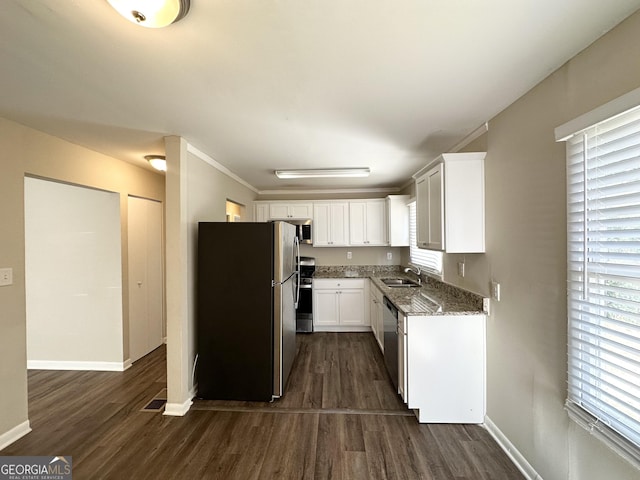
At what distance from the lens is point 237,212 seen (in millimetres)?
4465

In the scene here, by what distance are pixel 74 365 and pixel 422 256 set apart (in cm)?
463

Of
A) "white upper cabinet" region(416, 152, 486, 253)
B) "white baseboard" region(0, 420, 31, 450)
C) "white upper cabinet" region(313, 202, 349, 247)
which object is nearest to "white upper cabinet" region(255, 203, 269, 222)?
"white upper cabinet" region(313, 202, 349, 247)

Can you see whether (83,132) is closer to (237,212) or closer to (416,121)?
(237,212)

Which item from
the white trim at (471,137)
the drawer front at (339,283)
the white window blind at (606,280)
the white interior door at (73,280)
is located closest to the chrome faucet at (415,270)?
the drawer front at (339,283)

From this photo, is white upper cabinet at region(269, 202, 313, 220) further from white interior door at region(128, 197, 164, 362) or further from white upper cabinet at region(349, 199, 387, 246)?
white interior door at region(128, 197, 164, 362)

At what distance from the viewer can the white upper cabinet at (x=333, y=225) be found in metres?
4.55

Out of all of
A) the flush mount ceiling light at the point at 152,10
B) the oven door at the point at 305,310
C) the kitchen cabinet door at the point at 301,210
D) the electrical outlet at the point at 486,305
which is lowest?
the oven door at the point at 305,310

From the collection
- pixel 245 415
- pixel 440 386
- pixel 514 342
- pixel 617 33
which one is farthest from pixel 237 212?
pixel 617 33

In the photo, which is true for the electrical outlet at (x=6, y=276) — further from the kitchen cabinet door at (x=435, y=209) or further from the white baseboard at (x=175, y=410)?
the kitchen cabinet door at (x=435, y=209)

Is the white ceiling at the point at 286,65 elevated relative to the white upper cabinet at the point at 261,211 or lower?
elevated

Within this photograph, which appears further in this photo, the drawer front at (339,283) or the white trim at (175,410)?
the drawer front at (339,283)

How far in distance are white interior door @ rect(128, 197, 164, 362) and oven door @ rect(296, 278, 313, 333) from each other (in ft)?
6.74

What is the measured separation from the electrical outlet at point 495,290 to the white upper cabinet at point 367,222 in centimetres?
251

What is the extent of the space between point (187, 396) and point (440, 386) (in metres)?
2.22
